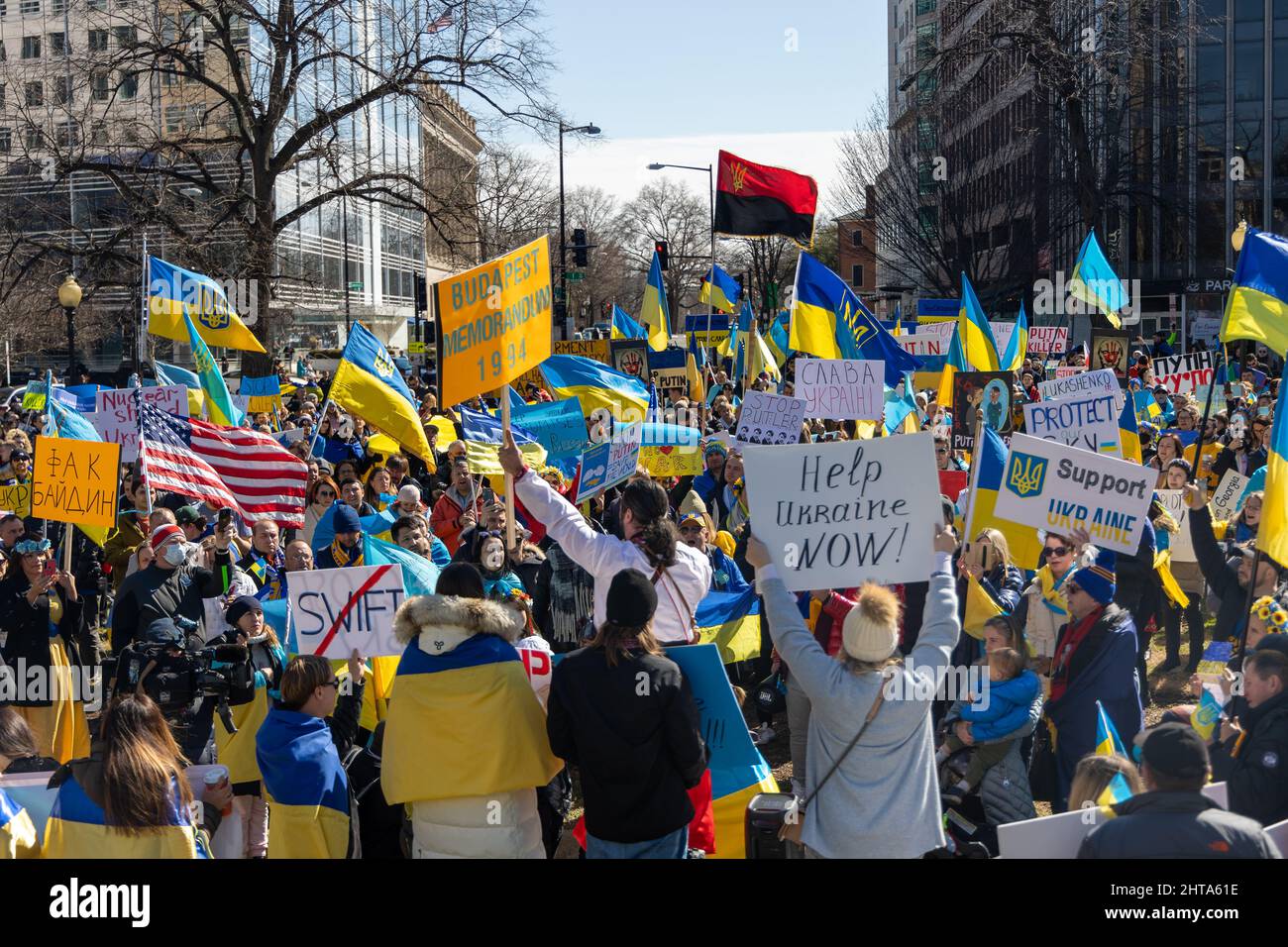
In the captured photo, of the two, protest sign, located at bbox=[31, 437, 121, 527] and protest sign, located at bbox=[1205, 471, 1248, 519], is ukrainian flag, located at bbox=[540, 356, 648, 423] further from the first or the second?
protest sign, located at bbox=[1205, 471, 1248, 519]

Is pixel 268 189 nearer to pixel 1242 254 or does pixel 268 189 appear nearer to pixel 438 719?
pixel 1242 254

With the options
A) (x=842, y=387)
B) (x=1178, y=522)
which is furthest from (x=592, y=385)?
(x=1178, y=522)

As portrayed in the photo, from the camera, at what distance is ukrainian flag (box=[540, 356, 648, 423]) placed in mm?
12742

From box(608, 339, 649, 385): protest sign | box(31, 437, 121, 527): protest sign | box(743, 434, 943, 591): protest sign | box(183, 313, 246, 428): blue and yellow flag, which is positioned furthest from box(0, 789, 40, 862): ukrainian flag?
box(608, 339, 649, 385): protest sign

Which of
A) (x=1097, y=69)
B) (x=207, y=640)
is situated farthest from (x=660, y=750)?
(x=1097, y=69)

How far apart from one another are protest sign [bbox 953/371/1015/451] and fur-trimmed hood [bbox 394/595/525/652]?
8895 mm

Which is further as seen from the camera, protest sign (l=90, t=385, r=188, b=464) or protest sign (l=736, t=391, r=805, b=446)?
protest sign (l=90, t=385, r=188, b=464)

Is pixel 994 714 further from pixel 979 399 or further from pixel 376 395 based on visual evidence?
pixel 979 399

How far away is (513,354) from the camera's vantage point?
23.3 ft

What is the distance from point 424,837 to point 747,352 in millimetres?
13770

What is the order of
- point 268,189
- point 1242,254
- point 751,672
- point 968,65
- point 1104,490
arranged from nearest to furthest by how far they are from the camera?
point 1104,490 < point 1242,254 < point 751,672 < point 268,189 < point 968,65

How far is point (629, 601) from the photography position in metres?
Result: 4.39

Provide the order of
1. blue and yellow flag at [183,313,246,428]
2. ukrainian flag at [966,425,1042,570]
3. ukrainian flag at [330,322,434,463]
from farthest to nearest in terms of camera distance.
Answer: blue and yellow flag at [183,313,246,428] → ukrainian flag at [330,322,434,463] → ukrainian flag at [966,425,1042,570]

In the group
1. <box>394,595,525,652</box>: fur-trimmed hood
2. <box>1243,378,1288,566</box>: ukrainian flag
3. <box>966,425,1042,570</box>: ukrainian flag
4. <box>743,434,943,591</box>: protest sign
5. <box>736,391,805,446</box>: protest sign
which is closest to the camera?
<box>394,595,525,652</box>: fur-trimmed hood
